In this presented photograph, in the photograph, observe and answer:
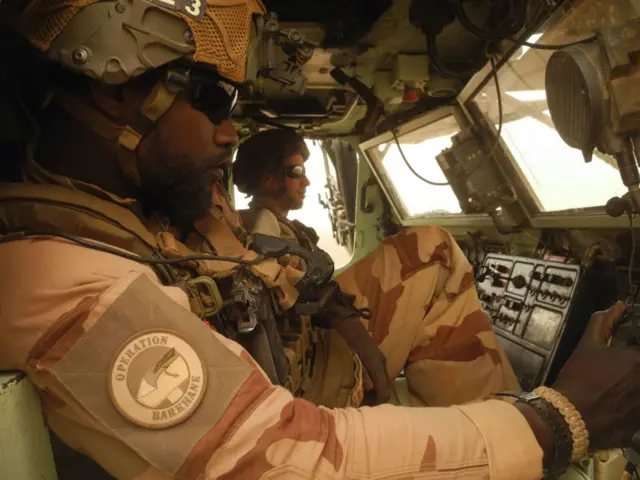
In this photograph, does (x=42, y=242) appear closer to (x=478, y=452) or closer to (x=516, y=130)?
(x=478, y=452)

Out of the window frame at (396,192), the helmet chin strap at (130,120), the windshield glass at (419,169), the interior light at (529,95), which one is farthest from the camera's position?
the windshield glass at (419,169)

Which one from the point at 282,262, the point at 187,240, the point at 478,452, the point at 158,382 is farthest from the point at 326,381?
the point at 158,382

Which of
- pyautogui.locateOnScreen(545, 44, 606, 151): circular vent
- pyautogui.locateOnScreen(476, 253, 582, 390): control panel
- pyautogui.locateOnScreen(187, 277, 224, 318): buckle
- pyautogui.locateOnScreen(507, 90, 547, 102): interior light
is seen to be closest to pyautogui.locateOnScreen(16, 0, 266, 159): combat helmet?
pyautogui.locateOnScreen(187, 277, 224, 318): buckle

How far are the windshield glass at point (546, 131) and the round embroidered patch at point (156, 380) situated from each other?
157 centimetres

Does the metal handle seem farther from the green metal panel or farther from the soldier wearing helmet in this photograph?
the green metal panel

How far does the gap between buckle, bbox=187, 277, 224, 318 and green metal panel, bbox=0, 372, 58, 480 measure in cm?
40

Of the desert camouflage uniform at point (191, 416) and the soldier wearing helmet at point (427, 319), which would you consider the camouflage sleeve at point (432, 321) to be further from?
the desert camouflage uniform at point (191, 416)

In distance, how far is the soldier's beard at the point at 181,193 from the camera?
152 centimetres

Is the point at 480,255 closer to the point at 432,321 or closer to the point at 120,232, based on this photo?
the point at 432,321

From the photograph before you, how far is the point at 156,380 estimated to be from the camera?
0.97m

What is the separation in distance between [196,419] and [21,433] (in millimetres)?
299

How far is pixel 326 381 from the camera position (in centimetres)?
196

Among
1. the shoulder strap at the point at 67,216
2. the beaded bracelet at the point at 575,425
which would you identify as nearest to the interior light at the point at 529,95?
the beaded bracelet at the point at 575,425

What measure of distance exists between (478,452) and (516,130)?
6.35ft
